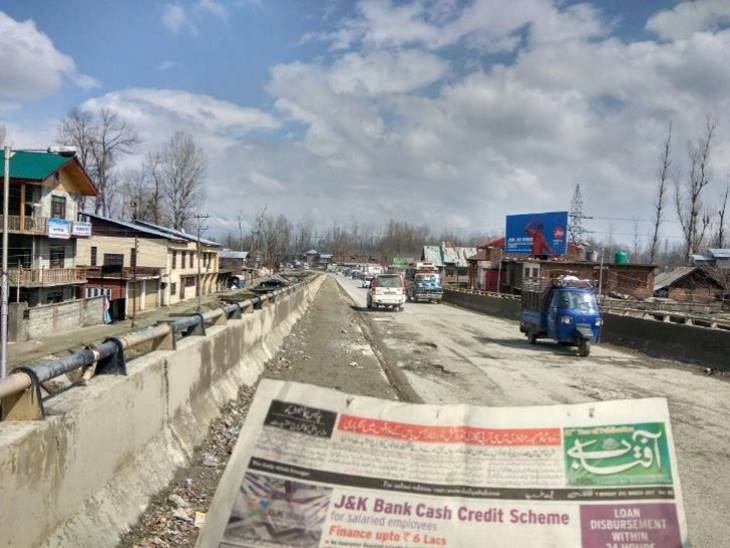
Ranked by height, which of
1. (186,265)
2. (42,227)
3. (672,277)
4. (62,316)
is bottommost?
(62,316)

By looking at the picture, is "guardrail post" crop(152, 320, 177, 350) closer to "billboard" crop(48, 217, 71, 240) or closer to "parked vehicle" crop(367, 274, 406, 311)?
"parked vehicle" crop(367, 274, 406, 311)

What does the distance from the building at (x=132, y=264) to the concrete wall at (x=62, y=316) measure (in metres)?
3.32

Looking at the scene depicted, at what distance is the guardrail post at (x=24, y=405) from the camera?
344 cm

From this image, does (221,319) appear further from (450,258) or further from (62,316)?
(450,258)

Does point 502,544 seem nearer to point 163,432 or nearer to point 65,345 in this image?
point 163,432

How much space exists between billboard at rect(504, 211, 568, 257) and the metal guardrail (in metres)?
52.8

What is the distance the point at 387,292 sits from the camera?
125ft

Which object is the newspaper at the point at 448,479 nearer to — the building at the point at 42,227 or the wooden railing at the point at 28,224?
the building at the point at 42,227

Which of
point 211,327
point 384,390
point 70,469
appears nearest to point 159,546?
point 70,469

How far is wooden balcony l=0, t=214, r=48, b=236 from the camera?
4341 centimetres

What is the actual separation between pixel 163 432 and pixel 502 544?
382 cm

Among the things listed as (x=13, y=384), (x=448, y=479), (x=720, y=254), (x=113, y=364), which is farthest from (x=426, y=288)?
(x=448, y=479)

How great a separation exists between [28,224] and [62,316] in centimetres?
697

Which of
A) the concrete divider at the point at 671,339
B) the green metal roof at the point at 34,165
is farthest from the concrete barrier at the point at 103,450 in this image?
the green metal roof at the point at 34,165
